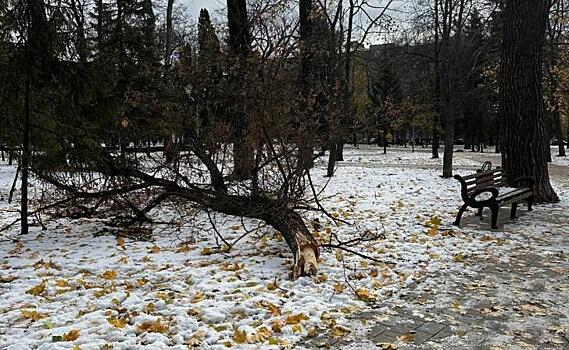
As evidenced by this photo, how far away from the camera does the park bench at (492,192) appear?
7.95 metres

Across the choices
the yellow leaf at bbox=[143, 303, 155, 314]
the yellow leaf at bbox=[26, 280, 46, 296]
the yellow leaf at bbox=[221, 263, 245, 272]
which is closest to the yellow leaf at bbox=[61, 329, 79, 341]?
the yellow leaf at bbox=[143, 303, 155, 314]

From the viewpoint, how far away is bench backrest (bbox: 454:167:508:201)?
8.13m

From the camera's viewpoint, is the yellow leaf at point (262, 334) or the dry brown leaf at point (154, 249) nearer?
the yellow leaf at point (262, 334)

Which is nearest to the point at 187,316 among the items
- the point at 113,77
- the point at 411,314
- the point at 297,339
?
the point at 297,339

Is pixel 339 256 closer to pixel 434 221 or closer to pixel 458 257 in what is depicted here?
pixel 458 257

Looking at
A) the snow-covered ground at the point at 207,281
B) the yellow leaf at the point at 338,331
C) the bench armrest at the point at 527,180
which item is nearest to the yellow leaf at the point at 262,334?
the snow-covered ground at the point at 207,281

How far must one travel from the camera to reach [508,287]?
16.6 feet

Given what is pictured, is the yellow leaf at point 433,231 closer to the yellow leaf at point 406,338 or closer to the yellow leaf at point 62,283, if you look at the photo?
the yellow leaf at point 406,338

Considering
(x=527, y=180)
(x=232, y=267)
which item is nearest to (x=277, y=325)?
(x=232, y=267)

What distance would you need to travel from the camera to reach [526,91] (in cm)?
1011

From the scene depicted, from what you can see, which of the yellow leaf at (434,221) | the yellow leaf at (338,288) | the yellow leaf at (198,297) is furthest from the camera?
the yellow leaf at (434,221)

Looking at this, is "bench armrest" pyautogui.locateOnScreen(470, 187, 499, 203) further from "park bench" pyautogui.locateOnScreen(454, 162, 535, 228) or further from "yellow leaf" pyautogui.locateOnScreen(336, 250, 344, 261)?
"yellow leaf" pyautogui.locateOnScreen(336, 250, 344, 261)

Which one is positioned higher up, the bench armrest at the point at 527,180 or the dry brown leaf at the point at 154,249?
the bench armrest at the point at 527,180

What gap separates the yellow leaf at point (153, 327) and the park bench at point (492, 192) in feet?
17.9
